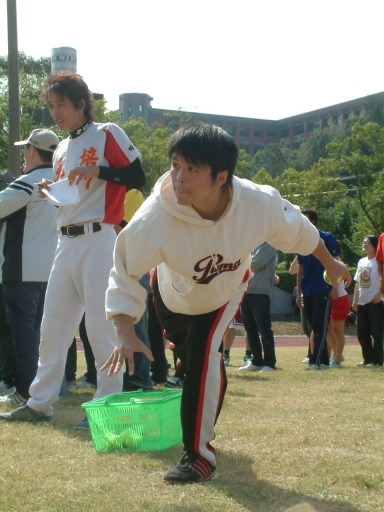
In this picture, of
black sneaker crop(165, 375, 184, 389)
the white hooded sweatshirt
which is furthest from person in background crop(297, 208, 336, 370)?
the white hooded sweatshirt

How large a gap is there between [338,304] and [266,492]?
748 centimetres

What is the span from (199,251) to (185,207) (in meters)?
0.22

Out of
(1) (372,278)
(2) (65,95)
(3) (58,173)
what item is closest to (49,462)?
(3) (58,173)

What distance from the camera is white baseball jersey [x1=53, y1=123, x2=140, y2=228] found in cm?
488

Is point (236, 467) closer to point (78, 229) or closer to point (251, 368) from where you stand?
point (78, 229)

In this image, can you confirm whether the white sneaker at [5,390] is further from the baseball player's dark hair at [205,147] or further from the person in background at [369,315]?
the person in background at [369,315]

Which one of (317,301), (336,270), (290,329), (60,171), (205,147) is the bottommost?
(290,329)

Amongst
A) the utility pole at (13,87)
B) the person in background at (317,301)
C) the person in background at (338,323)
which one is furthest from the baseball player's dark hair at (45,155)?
the utility pole at (13,87)

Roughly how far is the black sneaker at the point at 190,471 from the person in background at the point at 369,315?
7.22 m

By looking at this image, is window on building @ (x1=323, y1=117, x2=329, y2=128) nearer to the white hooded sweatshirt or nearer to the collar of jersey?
the collar of jersey

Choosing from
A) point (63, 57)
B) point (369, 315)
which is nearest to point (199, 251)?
point (369, 315)

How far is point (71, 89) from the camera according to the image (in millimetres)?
4977

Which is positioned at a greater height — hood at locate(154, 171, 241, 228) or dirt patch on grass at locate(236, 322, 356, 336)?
hood at locate(154, 171, 241, 228)

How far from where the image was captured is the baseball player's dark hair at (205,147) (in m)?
3.28
